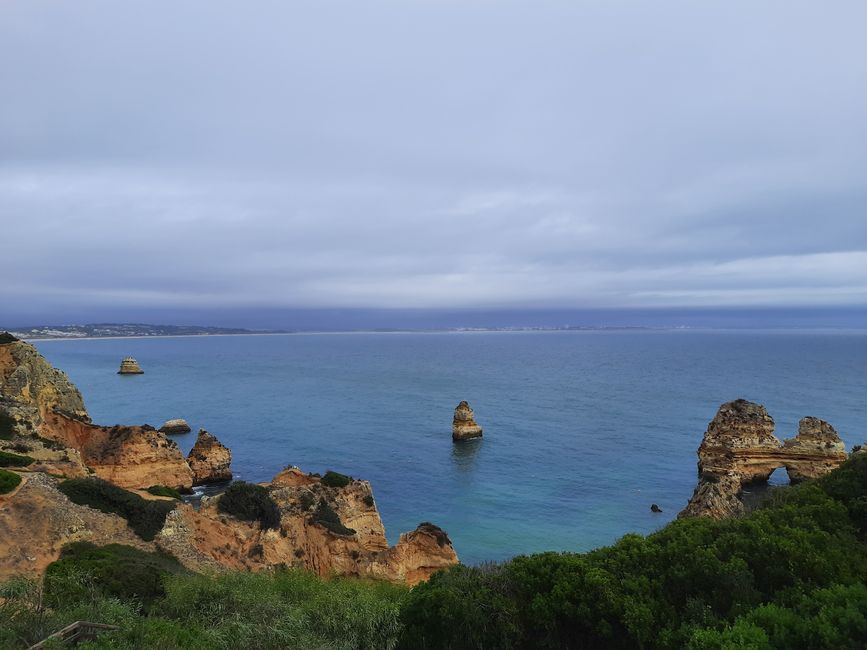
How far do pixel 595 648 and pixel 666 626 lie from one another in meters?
2.08

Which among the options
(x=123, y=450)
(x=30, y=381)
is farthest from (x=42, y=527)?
(x=30, y=381)

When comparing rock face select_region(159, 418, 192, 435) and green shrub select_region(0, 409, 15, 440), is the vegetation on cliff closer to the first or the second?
green shrub select_region(0, 409, 15, 440)

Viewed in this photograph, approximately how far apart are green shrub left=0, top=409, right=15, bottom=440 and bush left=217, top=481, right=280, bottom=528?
1700cm

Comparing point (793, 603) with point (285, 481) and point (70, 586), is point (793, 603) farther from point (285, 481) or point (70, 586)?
point (285, 481)

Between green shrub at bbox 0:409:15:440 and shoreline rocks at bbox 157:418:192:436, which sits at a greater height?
green shrub at bbox 0:409:15:440

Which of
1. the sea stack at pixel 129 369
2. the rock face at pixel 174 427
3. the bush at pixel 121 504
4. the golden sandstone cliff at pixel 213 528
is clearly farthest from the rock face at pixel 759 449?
the sea stack at pixel 129 369

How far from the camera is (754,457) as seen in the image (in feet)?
162

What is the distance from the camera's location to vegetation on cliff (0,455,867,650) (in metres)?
11.2

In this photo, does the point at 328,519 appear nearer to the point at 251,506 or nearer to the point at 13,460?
the point at 251,506

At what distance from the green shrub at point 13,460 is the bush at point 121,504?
16.3 ft

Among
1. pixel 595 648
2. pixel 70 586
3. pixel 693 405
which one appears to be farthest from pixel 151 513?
pixel 693 405

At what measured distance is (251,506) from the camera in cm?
2764

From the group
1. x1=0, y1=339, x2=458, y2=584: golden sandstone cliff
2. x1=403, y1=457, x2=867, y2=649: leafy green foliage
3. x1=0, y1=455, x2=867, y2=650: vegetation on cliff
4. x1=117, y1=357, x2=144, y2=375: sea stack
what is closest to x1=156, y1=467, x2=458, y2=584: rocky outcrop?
x1=0, y1=339, x2=458, y2=584: golden sandstone cliff

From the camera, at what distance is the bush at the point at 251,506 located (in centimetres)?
2736
